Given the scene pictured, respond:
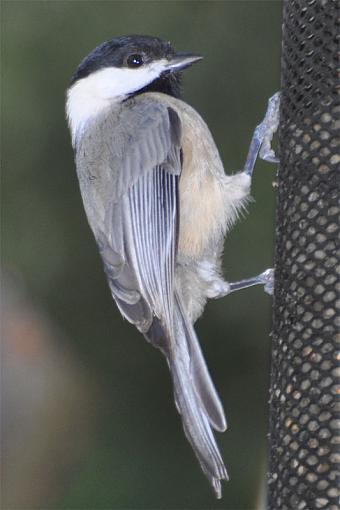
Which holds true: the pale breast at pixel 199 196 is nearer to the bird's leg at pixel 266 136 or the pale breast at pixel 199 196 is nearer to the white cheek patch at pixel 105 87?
the bird's leg at pixel 266 136

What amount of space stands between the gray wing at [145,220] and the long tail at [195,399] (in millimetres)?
Answer: 120

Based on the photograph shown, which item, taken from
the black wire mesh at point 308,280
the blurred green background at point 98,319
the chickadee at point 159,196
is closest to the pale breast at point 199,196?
the chickadee at point 159,196

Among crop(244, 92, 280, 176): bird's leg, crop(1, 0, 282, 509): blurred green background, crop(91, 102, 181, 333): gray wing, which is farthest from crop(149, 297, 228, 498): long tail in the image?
crop(1, 0, 282, 509): blurred green background

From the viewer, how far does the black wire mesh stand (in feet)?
11.3

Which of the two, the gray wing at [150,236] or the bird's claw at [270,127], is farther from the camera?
the bird's claw at [270,127]

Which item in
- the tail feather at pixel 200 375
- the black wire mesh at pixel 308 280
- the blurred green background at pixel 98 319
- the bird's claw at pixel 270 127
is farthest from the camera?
the blurred green background at pixel 98 319

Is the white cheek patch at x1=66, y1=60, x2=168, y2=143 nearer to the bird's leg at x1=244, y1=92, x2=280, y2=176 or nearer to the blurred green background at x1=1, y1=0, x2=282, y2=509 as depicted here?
the bird's leg at x1=244, y1=92, x2=280, y2=176

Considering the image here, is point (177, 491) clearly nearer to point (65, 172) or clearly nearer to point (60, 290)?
point (60, 290)

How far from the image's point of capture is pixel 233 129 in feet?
18.5

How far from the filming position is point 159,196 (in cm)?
414

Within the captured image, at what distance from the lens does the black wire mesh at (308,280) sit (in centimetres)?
344

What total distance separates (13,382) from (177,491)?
98 cm

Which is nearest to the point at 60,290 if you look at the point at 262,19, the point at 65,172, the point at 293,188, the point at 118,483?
the point at 65,172

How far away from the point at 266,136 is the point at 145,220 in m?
0.62
